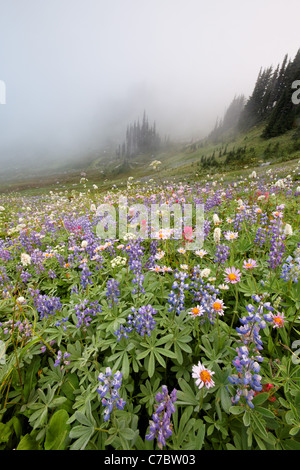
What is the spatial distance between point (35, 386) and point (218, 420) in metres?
2.02

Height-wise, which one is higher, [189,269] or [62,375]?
[189,269]

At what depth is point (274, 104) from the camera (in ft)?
274

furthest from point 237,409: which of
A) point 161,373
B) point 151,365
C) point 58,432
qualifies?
point 58,432

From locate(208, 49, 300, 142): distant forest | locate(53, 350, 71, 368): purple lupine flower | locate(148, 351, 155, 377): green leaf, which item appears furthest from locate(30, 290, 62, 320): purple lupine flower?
locate(208, 49, 300, 142): distant forest

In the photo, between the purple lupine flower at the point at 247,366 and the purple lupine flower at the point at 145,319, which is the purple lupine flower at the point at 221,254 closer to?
the purple lupine flower at the point at 247,366

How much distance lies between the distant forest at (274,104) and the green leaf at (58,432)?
79.7 m

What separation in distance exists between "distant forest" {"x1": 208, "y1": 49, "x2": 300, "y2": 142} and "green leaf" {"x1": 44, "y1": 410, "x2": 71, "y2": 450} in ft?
262

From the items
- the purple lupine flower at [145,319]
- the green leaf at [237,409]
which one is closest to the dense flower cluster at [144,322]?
the purple lupine flower at [145,319]

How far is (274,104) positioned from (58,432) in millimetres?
114602

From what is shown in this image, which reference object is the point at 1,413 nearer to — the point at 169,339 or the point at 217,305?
the point at 169,339

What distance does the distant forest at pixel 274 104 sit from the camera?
60719mm

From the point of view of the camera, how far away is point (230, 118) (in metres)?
131

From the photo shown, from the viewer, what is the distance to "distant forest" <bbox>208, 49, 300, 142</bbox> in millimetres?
60719
